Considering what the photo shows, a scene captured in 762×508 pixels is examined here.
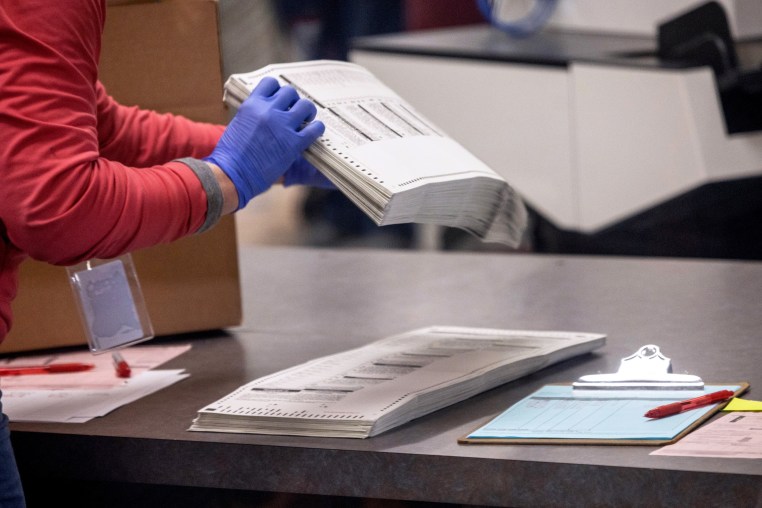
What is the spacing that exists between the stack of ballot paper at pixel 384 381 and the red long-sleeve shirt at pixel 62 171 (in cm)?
16

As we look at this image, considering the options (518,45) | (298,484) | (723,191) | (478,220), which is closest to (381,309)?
(478,220)

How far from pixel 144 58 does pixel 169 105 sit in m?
0.05

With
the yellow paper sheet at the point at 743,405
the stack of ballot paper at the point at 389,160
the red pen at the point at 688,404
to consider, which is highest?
the stack of ballot paper at the point at 389,160

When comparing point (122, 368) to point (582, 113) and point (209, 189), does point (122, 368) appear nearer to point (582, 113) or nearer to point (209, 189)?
point (209, 189)

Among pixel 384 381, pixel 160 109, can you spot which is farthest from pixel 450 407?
pixel 160 109

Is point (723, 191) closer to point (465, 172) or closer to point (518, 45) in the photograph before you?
point (518, 45)

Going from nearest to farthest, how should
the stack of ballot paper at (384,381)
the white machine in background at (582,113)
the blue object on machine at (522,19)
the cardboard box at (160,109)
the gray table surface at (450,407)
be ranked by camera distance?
the gray table surface at (450,407) < the stack of ballot paper at (384,381) < the cardboard box at (160,109) < the white machine in background at (582,113) < the blue object on machine at (522,19)

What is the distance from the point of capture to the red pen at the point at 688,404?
844 millimetres

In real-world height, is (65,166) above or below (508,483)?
above

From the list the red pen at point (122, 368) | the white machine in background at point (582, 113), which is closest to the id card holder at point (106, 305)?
the red pen at point (122, 368)

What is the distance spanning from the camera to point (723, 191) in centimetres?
244

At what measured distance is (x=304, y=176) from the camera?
1180mm

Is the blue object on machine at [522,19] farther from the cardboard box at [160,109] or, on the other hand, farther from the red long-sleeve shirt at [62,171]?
the red long-sleeve shirt at [62,171]

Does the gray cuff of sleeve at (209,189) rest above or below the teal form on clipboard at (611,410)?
above
